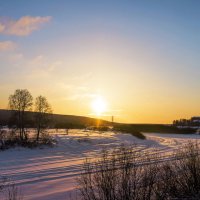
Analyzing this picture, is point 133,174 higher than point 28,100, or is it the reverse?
point 28,100

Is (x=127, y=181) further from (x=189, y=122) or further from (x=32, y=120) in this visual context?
(x=189, y=122)

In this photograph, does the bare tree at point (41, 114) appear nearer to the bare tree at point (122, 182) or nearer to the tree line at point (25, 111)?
the tree line at point (25, 111)

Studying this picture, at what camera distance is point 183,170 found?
43.5ft

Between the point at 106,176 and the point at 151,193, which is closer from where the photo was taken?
the point at 106,176

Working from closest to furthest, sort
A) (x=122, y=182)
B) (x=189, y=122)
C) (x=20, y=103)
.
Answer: (x=122, y=182) < (x=20, y=103) < (x=189, y=122)

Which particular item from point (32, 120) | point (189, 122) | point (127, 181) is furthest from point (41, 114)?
point (189, 122)

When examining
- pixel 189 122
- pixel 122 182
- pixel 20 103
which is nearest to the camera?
pixel 122 182

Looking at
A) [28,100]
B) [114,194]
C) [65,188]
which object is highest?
[28,100]

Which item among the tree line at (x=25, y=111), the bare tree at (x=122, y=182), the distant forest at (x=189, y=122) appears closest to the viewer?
the bare tree at (x=122, y=182)

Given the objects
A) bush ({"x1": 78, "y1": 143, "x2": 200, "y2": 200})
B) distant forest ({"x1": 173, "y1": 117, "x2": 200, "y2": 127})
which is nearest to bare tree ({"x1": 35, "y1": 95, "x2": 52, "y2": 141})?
bush ({"x1": 78, "y1": 143, "x2": 200, "y2": 200})

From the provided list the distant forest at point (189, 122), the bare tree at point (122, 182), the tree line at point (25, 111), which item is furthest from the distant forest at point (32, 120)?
the bare tree at point (122, 182)

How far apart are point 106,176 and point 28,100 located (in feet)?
139

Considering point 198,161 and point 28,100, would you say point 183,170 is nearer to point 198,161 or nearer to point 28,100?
point 198,161

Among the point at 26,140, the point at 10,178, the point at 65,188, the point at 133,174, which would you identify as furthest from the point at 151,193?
the point at 26,140
